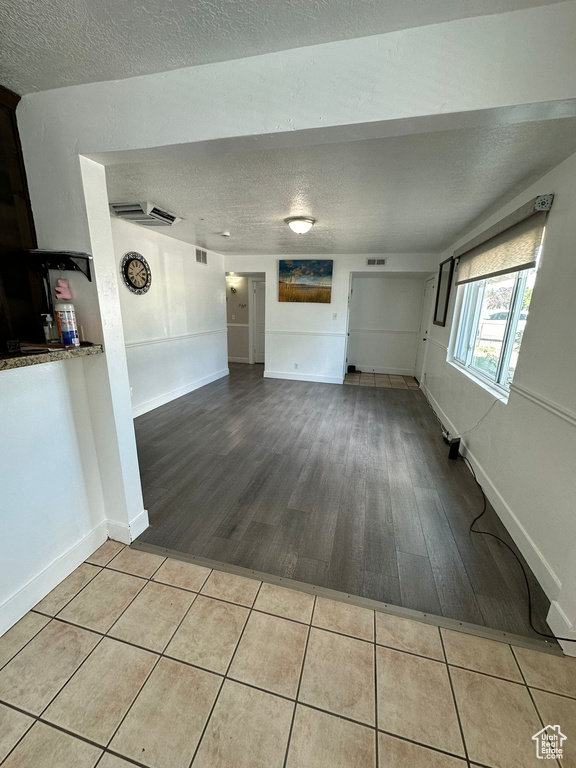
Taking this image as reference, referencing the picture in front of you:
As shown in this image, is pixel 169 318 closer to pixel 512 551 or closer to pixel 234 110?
pixel 234 110

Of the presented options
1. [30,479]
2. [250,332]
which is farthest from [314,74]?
[250,332]

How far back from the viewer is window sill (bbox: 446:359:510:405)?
2.27 meters

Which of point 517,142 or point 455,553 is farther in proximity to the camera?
point 455,553

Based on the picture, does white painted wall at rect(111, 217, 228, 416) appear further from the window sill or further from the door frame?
the window sill

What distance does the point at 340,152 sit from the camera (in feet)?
5.57

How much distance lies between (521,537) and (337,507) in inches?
43.8

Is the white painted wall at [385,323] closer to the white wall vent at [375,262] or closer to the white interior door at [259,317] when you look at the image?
the white wall vent at [375,262]

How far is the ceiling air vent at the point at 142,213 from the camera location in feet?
8.66

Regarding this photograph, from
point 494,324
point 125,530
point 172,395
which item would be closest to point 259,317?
point 172,395

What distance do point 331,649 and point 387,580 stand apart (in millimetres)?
484

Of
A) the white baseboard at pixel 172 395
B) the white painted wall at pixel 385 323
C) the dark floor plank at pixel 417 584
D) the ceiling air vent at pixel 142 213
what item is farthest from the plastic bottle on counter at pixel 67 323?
the white painted wall at pixel 385 323

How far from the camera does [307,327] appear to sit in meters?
5.41

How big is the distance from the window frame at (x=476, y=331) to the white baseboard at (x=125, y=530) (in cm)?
276

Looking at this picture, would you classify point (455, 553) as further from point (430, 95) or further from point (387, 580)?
point (430, 95)
